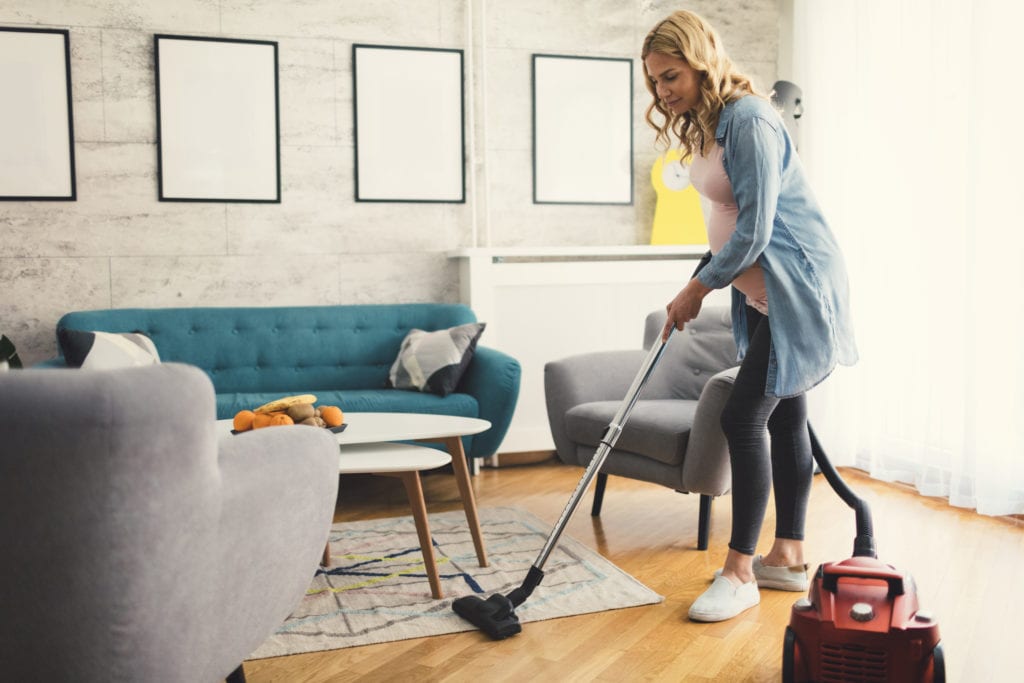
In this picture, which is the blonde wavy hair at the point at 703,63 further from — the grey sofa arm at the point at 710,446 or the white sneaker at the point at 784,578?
the white sneaker at the point at 784,578

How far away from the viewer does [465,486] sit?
2805mm

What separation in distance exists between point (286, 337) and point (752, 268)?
2351 millimetres

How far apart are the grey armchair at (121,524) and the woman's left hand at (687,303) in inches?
44.6

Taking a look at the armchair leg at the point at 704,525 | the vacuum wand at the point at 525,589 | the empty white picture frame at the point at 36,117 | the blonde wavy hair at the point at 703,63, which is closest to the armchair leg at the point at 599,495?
the armchair leg at the point at 704,525

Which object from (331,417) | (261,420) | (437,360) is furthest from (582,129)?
(261,420)

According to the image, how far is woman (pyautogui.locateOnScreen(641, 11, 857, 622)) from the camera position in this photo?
7.33 feet

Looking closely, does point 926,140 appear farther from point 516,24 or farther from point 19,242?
point 19,242

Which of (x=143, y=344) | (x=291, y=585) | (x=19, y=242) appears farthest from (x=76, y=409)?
(x=19, y=242)

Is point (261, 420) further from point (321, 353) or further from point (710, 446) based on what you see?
point (321, 353)

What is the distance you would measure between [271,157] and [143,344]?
3.45 ft

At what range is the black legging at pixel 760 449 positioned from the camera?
2.40m

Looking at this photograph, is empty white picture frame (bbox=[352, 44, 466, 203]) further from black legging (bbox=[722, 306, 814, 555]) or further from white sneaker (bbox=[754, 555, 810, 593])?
white sneaker (bbox=[754, 555, 810, 593])

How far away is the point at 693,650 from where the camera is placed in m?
2.20

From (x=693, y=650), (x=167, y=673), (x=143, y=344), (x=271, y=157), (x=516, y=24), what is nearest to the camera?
(x=167, y=673)
